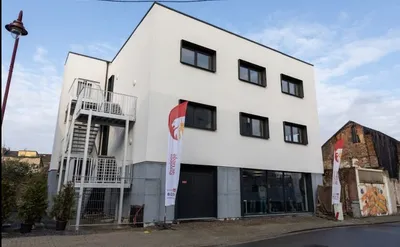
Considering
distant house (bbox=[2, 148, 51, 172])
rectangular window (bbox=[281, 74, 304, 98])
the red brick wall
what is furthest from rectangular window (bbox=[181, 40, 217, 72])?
the red brick wall

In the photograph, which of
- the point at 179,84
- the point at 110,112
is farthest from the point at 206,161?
the point at 110,112

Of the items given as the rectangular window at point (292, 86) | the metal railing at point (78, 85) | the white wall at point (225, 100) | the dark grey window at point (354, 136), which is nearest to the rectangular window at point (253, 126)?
the white wall at point (225, 100)

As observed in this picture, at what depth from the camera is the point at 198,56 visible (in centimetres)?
1464

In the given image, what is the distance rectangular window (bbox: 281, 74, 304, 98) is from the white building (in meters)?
0.07

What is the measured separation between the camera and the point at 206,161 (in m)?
13.2

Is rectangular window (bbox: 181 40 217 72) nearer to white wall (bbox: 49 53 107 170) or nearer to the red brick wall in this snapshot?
white wall (bbox: 49 53 107 170)

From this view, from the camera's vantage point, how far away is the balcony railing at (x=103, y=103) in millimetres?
13031

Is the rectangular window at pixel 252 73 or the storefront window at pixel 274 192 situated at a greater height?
the rectangular window at pixel 252 73

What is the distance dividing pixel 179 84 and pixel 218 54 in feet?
9.98

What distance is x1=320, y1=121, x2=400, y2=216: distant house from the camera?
17469mm

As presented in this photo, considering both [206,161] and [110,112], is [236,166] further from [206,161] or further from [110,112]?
[110,112]

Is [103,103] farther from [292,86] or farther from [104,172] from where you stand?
[292,86]

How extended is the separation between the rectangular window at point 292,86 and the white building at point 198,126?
2.9 inches

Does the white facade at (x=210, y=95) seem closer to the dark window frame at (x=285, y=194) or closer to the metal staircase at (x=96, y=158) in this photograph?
the dark window frame at (x=285, y=194)
